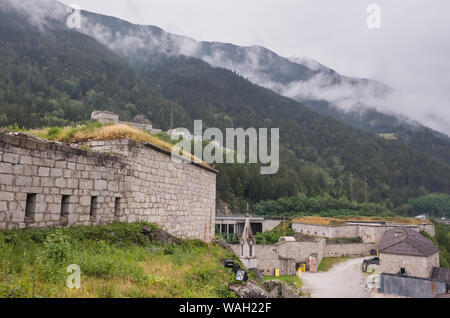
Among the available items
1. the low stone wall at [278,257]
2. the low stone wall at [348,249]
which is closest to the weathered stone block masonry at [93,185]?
the low stone wall at [278,257]

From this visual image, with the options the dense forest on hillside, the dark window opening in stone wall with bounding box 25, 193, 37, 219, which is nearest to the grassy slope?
the dark window opening in stone wall with bounding box 25, 193, 37, 219

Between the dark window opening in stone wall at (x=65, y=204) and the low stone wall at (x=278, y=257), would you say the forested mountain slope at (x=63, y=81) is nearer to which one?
the low stone wall at (x=278, y=257)

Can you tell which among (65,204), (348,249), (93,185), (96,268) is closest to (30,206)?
(65,204)

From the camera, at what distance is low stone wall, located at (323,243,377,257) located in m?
53.9

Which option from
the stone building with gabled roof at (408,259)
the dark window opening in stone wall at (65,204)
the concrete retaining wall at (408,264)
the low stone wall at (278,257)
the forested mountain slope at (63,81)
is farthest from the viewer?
the forested mountain slope at (63,81)

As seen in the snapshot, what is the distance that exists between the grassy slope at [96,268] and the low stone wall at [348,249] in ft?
163

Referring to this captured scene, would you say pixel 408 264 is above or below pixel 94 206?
Result: below

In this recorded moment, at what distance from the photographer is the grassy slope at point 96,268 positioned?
498cm

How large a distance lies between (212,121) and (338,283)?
475 feet

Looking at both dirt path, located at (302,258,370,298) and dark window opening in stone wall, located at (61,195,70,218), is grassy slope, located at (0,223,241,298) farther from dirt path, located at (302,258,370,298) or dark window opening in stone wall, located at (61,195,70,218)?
dirt path, located at (302,258,370,298)

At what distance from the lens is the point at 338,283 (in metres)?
33.6

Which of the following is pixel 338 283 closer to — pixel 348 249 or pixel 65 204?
pixel 348 249

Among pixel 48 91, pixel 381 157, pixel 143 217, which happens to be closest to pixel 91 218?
pixel 143 217
